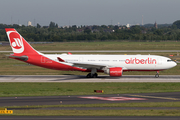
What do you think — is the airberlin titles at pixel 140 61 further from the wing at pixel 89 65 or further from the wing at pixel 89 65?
the wing at pixel 89 65

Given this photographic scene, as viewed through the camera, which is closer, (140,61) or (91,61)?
(140,61)

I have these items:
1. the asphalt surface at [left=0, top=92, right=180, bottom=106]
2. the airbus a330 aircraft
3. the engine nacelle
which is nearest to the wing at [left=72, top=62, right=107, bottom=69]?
the airbus a330 aircraft

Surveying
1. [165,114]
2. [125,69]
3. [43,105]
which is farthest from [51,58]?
[165,114]

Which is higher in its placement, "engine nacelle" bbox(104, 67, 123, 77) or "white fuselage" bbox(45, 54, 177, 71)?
"white fuselage" bbox(45, 54, 177, 71)

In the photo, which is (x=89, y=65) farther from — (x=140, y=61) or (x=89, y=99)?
(x=89, y=99)

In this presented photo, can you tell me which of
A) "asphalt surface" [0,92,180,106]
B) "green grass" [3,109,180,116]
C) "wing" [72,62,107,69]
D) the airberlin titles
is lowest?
"asphalt surface" [0,92,180,106]

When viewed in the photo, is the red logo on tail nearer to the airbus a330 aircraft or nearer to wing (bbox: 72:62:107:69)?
the airbus a330 aircraft

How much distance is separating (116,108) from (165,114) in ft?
13.3

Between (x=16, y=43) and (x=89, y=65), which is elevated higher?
(x=16, y=43)

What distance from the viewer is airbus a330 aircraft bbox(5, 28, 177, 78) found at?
1678 inches

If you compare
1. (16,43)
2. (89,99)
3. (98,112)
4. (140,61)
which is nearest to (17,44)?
(16,43)

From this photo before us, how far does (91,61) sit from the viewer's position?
43.3m

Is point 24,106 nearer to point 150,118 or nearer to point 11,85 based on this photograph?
point 150,118

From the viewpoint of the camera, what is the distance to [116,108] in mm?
21672
